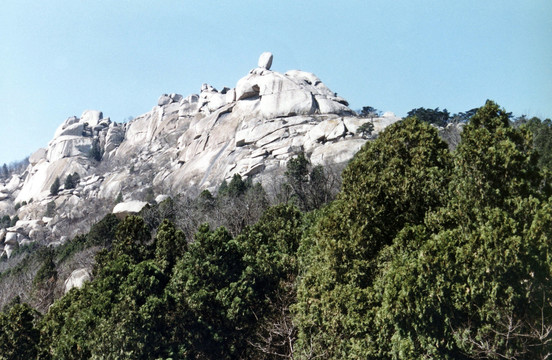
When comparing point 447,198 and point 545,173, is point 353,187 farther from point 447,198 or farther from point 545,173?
point 545,173

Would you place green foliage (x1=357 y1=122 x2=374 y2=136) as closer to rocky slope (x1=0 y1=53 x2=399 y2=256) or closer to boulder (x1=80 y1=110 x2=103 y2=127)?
rocky slope (x1=0 y1=53 x2=399 y2=256)

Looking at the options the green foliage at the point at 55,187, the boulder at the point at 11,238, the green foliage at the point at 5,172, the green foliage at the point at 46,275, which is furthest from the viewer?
the green foliage at the point at 5,172

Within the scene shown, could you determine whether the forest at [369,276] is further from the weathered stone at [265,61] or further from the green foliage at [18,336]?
the weathered stone at [265,61]

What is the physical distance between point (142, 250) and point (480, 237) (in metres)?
13.9

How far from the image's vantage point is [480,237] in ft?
33.6

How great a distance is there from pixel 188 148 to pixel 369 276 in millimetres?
66104

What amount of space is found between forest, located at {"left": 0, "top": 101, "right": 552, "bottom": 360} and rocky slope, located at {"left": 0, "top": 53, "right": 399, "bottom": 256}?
30196 mm

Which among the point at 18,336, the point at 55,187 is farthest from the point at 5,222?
the point at 18,336

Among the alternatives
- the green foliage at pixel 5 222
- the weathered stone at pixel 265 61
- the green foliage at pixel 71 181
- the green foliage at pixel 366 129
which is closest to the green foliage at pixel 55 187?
the green foliage at pixel 71 181

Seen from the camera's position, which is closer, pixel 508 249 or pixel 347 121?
pixel 508 249

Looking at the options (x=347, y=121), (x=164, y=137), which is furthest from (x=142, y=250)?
(x=164, y=137)

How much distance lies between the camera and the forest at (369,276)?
998cm

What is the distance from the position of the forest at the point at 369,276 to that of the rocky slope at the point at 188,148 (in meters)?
30.2

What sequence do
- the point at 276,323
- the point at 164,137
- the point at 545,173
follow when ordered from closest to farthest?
the point at 545,173 < the point at 276,323 < the point at 164,137
